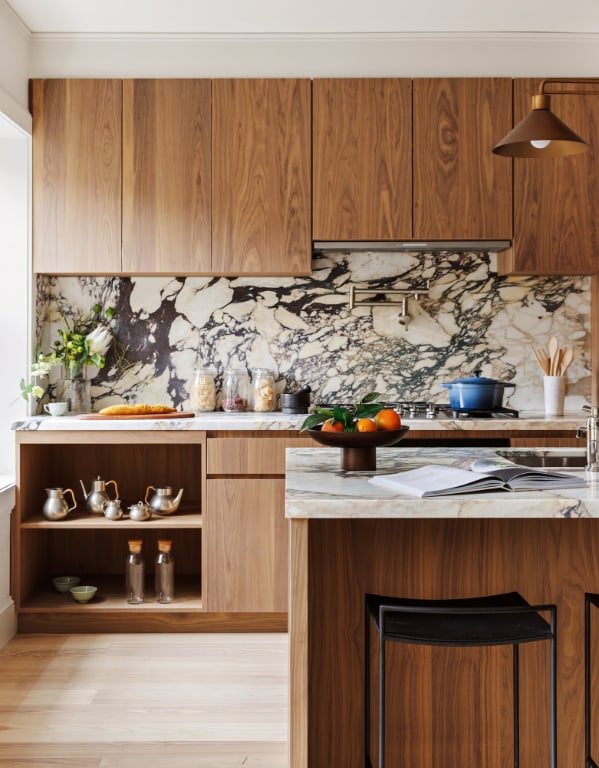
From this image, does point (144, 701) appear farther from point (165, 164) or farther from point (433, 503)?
point (165, 164)

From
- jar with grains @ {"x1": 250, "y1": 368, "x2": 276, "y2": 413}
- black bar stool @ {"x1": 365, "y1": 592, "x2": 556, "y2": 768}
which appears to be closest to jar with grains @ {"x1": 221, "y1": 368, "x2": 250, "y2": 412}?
jar with grains @ {"x1": 250, "y1": 368, "x2": 276, "y2": 413}

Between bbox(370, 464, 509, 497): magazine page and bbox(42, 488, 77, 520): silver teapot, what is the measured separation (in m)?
2.08

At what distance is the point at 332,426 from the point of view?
6.91 ft

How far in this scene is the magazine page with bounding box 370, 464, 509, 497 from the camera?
5.94ft

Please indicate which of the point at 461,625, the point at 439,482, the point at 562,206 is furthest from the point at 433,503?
the point at 562,206

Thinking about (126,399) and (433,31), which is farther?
(126,399)

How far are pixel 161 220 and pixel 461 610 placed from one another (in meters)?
2.67

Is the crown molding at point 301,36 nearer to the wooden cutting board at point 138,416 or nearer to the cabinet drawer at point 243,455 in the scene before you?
the wooden cutting board at point 138,416

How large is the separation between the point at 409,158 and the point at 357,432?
214 centimetres

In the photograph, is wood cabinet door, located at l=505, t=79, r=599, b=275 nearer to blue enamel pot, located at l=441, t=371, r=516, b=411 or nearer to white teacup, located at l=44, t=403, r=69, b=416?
blue enamel pot, located at l=441, t=371, r=516, b=411

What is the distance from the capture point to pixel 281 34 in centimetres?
389

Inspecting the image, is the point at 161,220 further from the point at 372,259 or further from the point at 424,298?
the point at 424,298

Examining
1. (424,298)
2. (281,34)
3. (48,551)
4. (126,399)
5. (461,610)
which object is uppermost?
(281,34)

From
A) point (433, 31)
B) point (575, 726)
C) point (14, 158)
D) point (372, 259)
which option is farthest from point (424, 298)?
point (575, 726)
